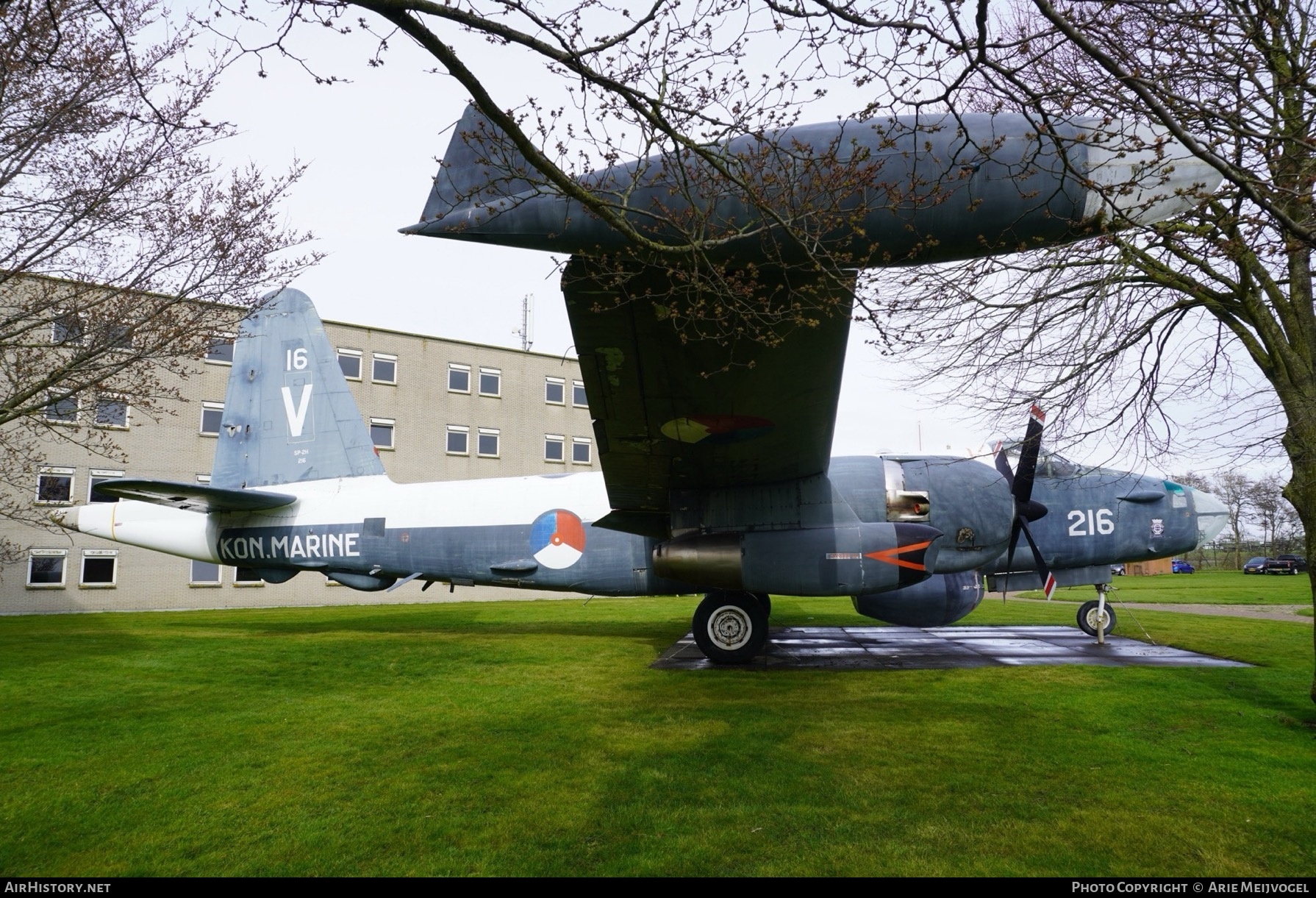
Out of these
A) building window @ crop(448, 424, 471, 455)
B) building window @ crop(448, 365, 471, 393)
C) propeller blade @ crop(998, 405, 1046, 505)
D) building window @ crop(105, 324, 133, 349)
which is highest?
building window @ crop(448, 365, 471, 393)

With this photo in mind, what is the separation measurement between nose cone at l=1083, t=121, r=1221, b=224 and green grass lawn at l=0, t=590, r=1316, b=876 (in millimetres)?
3371

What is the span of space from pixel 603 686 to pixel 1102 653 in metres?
7.67

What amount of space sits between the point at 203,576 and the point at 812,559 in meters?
22.4

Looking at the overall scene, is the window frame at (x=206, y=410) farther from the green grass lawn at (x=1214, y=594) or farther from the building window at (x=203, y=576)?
the green grass lawn at (x=1214, y=594)

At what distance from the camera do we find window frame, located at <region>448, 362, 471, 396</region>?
1089 inches

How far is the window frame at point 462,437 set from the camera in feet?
89.6

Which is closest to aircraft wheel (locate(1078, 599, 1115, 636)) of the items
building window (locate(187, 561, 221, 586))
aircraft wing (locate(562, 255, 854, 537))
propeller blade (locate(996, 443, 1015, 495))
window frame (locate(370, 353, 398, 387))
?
propeller blade (locate(996, 443, 1015, 495))

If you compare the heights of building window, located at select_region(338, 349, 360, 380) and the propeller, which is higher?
building window, located at select_region(338, 349, 360, 380)

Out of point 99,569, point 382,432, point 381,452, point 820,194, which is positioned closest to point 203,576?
point 99,569

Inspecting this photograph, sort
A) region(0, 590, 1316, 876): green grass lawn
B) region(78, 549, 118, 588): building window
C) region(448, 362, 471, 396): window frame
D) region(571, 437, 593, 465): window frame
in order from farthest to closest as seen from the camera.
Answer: region(571, 437, 593, 465): window frame < region(448, 362, 471, 396): window frame < region(78, 549, 118, 588): building window < region(0, 590, 1316, 876): green grass lawn

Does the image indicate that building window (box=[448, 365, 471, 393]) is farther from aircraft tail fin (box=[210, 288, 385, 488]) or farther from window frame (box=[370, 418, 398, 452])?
aircraft tail fin (box=[210, 288, 385, 488])

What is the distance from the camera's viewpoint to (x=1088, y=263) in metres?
6.60

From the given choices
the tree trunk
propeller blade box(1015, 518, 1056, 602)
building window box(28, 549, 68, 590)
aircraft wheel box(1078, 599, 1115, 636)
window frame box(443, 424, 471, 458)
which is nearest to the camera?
the tree trunk
